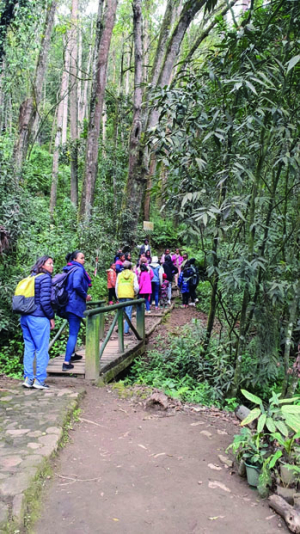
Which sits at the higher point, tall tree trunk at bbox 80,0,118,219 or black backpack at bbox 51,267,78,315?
tall tree trunk at bbox 80,0,118,219

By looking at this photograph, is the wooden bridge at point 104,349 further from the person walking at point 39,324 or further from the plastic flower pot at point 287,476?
the plastic flower pot at point 287,476

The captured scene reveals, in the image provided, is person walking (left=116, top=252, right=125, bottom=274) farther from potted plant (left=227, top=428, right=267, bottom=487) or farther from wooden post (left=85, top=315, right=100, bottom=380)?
potted plant (left=227, top=428, right=267, bottom=487)

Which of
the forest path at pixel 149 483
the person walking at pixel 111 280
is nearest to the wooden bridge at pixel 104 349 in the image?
the forest path at pixel 149 483

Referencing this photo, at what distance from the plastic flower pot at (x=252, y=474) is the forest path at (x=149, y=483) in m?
0.06

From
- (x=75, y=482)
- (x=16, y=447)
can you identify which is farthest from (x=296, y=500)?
(x=16, y=447)

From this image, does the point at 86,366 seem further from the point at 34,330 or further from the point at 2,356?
the point at 2,356

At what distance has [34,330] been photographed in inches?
217

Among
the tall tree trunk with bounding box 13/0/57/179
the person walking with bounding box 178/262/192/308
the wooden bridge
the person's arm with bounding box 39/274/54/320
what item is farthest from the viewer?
the person walking with bounding box 178/262/192/308

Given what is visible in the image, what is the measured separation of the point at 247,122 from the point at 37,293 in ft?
11.1

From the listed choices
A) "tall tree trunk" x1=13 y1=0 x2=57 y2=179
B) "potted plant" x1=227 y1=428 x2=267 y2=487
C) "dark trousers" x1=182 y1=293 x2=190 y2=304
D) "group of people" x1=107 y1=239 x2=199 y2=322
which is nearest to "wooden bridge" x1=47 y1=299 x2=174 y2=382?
"group of people" x1=107 y1=239 x2=199 y2=322

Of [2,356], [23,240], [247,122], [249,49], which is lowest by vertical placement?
[2,356]

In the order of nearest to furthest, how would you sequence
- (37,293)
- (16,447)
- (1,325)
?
(16,447), (37,293), (1,325)

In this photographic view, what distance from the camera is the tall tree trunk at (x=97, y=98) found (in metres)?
13.1

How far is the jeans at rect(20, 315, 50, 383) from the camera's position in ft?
18.0
